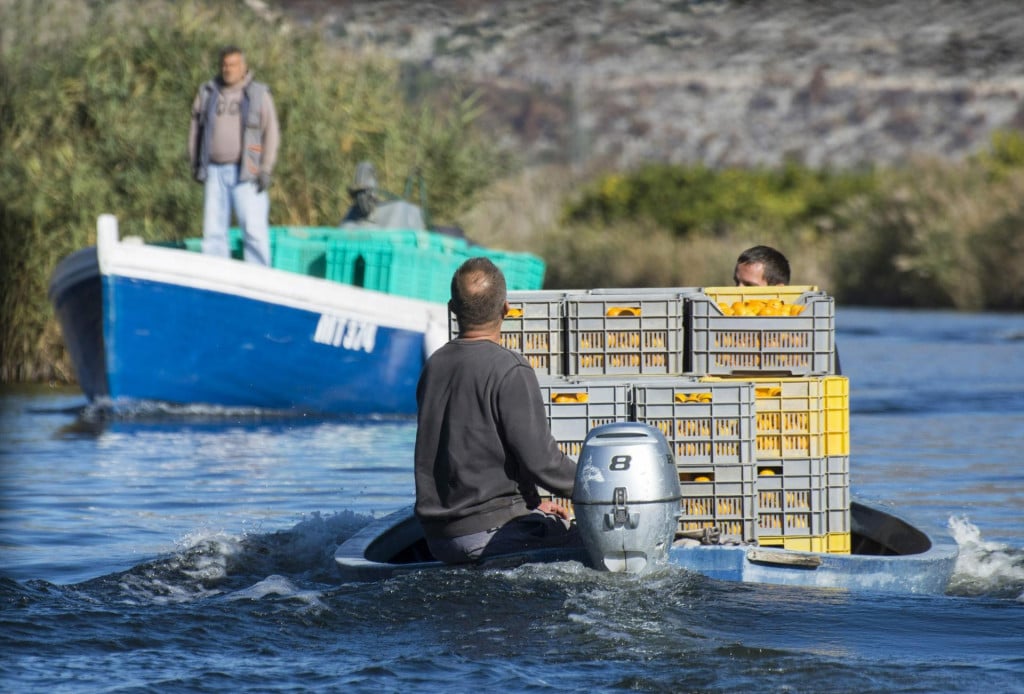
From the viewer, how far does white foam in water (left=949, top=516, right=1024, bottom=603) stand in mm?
8039

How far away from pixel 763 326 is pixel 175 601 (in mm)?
2753

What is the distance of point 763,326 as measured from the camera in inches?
308

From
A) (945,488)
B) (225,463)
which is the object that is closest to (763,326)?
(945,488)

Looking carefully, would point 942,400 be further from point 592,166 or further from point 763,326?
point 592,166

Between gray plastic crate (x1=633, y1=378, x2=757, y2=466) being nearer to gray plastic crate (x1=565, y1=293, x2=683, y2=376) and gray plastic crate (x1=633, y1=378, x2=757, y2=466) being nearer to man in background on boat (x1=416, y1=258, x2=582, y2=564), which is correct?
gray plastic crate (x1=565, y1=293, x2=683, y2=376)

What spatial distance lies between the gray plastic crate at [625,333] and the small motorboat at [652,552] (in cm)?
83

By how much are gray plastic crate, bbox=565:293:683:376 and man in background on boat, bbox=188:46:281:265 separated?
7372mm

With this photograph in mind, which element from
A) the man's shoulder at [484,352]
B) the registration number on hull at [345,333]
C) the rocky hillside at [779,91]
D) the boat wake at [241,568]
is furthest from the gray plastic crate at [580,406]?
the rocky hillside at [779,91]

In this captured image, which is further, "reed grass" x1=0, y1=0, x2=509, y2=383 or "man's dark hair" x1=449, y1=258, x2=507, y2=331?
"reed grass" x1=0, y1=0, x2=509, y2=383

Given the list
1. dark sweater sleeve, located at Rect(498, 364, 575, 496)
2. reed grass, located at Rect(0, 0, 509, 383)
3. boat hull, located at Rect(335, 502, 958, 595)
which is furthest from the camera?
reed grass, located at Rect(0, 0, 509, 383)

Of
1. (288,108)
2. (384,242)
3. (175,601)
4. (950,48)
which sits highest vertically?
(950,48)

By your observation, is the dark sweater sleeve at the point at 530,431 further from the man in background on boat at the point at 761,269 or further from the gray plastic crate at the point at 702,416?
the man in background on boat at the point at 761,269

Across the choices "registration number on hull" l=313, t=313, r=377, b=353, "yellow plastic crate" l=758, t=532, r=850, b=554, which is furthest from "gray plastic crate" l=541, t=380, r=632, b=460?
"registration number on hull" l=313, t=313, r=377, b=353

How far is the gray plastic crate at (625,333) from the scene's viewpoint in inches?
311
